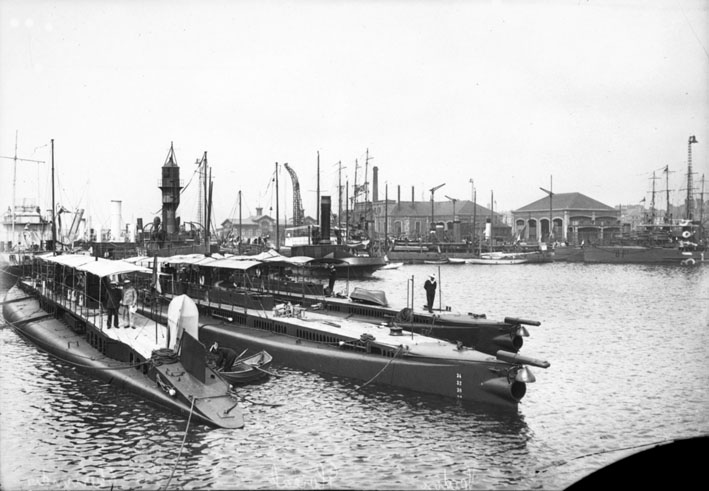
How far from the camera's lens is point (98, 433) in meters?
16.9

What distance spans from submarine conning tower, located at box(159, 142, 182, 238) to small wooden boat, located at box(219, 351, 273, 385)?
38515mm

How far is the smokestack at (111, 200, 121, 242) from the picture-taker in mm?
61031

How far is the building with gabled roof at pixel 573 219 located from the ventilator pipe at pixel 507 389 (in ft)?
334

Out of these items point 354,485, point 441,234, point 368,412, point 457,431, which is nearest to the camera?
point 354,485

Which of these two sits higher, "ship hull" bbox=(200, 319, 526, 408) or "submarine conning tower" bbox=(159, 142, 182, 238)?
"submarine conning tower" bbox=(159, 142, 182, 238)

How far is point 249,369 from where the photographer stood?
22297mm

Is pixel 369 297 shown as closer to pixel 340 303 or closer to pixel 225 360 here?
pixel 340 303

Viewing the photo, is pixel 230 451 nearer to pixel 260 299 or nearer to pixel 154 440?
pixel 154 440

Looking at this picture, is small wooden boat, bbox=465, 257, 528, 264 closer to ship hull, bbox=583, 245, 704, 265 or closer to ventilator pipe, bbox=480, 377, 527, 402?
ship hull, bbox=583, 245, 704, 265

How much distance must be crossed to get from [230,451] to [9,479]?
17.8ft

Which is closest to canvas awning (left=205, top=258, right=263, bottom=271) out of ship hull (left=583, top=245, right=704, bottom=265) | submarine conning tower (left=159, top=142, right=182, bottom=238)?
submarine conning tower (left=159, top=142, right=182, bottom=238)

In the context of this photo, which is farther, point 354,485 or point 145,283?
point 145,283

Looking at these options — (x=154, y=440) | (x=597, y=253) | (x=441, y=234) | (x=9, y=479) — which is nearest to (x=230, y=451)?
(x=154, y=440)

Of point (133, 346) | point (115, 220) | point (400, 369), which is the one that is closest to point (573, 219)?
point (115, 220)
